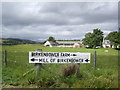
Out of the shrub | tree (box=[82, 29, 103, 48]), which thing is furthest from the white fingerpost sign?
tree (box=[82, 29, 103, 48])

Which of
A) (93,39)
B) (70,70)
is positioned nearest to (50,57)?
(70,70)

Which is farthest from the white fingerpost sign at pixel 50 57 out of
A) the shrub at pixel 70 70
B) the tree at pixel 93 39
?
the tree at pixel 93 39

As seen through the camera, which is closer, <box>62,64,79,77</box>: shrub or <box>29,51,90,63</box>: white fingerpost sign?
<box>29,51,90,63</box>: white fingerpost sign

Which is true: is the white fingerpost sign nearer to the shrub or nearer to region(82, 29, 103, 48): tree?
the shrub

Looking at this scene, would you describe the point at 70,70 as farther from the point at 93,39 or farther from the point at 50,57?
the point at 93,39

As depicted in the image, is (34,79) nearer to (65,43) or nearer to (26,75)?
(26,75)

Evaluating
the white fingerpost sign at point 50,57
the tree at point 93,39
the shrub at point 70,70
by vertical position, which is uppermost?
the tree at point 93,39

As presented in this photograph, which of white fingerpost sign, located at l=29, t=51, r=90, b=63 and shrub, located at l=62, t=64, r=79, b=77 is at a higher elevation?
white fingerpost sign, located at l=29, t=51, r=90, b=63

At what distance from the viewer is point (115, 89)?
12.0 feet

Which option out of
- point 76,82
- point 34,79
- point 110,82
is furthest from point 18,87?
point 110,82

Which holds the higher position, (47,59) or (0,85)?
(47,59)

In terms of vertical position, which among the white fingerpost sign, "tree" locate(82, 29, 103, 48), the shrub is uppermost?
"tree" locate(82, 29, 103, 48)

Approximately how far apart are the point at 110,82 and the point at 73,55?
4.79 feet

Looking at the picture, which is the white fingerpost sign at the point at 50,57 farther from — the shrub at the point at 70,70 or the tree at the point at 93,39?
the tree at the point at 93,39
